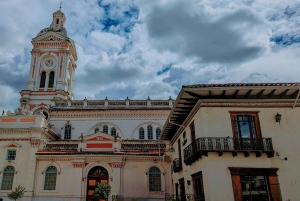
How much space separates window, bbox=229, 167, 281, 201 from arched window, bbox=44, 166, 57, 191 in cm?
1776

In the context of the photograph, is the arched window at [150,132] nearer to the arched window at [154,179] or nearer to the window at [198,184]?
the arched window at [154,179]

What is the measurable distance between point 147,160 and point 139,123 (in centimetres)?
952

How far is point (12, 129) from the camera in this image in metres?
26.0

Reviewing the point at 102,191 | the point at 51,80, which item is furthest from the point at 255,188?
the point at 51,80

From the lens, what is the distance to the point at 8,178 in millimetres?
24891

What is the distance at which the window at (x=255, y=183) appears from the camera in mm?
12234

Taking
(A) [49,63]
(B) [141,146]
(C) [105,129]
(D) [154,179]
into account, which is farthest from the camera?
(A) [49,63]

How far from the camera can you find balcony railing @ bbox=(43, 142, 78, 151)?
26156mm

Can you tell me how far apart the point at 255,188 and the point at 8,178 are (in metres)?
22.4

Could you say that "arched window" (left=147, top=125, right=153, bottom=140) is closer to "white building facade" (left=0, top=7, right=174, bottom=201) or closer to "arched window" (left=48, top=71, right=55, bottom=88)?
"white building facade" (left=0, top=7, right=174, bottom=201)

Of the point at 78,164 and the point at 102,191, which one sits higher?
the point at 78,164

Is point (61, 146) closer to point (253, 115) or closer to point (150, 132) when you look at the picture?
point (150, 132)

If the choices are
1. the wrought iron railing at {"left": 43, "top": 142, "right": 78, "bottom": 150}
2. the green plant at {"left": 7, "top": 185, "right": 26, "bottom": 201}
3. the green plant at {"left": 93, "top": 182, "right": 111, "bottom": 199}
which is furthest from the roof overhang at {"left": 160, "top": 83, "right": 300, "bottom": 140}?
the green plant at {"left": 7, "top": 185, "right": 26, "bottom": 201}

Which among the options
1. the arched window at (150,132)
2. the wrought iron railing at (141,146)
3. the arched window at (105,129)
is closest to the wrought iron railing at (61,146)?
the wrought iron railing at (141,146)
